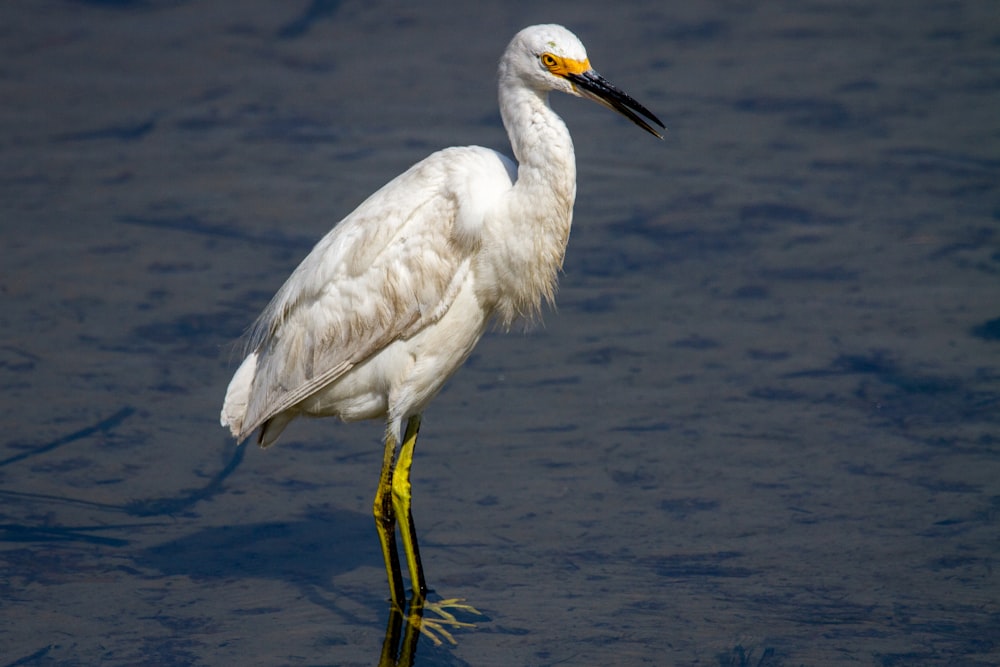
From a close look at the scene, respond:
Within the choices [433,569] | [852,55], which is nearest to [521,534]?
[433,569]

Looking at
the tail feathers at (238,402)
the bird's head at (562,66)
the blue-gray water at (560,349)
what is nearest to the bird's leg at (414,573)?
the blue-gray water at (560,349)

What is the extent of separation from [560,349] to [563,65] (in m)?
2.85

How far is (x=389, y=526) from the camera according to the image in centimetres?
545

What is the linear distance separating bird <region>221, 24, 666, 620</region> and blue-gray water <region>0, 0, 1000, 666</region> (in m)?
0.68

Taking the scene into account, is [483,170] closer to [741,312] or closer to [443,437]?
[443,437]

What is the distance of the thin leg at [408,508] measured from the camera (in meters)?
5.44

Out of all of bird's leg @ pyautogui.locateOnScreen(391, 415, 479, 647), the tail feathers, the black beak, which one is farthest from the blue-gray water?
the black beak

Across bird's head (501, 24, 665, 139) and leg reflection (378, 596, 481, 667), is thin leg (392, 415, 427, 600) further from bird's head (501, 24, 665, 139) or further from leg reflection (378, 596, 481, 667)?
bird's head (501, 24, 665, 139)

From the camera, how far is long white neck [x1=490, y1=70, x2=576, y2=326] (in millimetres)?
4895

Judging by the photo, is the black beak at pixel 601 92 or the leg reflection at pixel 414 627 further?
the leg reflection at pixel 414 627

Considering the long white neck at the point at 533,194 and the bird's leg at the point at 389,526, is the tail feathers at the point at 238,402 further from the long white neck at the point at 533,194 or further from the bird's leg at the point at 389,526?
the long white neck at the point at 533,194

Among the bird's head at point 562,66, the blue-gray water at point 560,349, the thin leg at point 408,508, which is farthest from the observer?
the thin leg at point 408,508

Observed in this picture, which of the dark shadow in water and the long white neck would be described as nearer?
the long white neck

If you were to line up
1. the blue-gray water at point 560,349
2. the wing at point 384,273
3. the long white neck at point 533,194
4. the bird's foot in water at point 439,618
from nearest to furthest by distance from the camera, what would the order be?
the long white neck at point 533,194, the wing at point 384,273, the bird's foot in water at point 439,618, the blue-gray water at point 560,349
